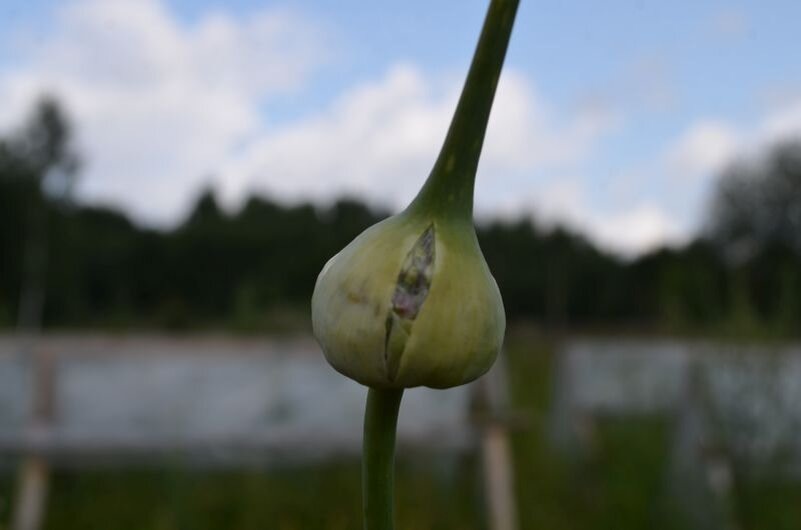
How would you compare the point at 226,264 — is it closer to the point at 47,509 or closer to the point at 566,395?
the point at 566,395

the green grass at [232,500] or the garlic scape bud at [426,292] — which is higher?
the garlic scape bud at [426,292]

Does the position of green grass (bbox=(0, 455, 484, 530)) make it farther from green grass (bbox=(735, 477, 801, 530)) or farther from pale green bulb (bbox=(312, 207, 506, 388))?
pale green bulb (bbox=(312, 207, 506, 388))

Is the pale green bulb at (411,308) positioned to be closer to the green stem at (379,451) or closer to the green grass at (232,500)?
the green stem at (379,451)

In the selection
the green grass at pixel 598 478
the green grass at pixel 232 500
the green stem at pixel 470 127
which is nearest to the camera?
the green stem at pixel 470 127

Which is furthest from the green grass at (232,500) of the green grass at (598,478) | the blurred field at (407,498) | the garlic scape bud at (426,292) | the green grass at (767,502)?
the garlic scape bud at (426,292)

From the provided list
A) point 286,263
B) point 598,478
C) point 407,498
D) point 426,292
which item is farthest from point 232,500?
point 286,263

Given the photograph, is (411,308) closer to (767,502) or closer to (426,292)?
(426,292)

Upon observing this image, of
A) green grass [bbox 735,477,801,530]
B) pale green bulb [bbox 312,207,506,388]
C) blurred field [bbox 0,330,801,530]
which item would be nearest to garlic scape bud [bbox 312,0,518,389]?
pale green bulb [bbox 312,207,506,388]
